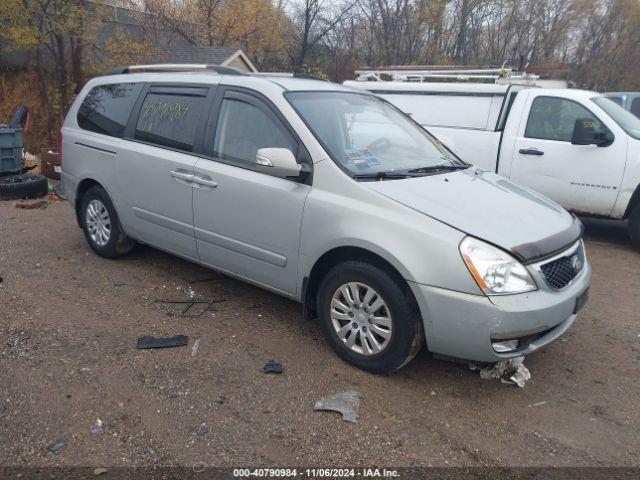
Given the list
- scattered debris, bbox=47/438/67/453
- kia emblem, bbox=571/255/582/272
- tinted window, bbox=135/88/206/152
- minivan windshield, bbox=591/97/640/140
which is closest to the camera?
scattered debris, bbox=47/438/67/453

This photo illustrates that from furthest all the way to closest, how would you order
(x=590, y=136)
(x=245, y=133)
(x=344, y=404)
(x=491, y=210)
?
(x=590, y=136) < (x=245, y=133) < (x=491, y=210) < (x=344, y=404)

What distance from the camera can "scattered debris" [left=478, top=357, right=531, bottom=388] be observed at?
3400mm

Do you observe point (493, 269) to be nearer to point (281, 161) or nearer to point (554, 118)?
point (281, 161)

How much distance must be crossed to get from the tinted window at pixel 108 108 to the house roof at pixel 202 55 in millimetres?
15681

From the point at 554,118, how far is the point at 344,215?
458 cm

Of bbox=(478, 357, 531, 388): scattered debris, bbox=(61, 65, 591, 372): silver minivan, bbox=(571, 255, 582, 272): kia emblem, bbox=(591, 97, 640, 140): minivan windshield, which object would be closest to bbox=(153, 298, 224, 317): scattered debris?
bbox=(61, 65, 591, 372): silver minivan

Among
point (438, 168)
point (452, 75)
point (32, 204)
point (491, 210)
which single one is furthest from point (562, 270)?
point (32, 204)

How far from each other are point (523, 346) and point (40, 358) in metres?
3.05

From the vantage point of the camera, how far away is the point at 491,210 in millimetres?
3361

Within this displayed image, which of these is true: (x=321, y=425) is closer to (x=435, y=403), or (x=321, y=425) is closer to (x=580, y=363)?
(x=435, y=403)

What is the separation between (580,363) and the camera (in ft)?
12.1

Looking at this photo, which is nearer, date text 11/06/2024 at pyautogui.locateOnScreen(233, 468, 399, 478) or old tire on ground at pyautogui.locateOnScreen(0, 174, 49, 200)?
date text 11/06/2024 at pyautogui.locateOnScreen(233, 468, 399, 478)

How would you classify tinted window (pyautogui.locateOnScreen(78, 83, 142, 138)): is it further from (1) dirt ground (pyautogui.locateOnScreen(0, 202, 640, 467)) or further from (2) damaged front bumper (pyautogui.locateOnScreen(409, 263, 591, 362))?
(2) damaged front bumper (pyautogui.locateOnScreen(409, 263, 591, 362))

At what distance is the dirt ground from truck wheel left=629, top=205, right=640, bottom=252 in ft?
6.09
